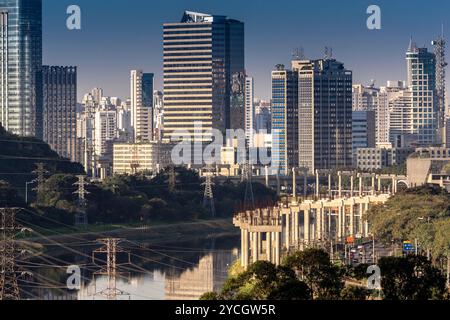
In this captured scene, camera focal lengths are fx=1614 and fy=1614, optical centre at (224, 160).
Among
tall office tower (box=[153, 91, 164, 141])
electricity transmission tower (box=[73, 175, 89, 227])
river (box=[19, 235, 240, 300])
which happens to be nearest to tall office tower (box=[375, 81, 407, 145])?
tall office tower (box=[153, 91, 164, 141])

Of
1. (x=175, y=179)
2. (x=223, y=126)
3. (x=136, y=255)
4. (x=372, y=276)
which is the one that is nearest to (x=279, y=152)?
(x=223, y=126)

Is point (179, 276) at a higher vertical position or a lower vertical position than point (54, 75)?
lower

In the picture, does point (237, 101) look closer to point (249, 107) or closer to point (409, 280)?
point (249, 107)

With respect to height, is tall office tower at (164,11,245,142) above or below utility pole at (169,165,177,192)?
above

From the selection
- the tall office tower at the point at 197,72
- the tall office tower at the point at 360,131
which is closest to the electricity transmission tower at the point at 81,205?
the tall office tower at the point at 197,72

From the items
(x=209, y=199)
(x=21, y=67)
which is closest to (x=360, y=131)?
(x=21, y=67)

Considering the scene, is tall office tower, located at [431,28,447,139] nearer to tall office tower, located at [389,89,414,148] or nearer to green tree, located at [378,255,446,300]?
tall office tower, located at [389,89,414,148]
